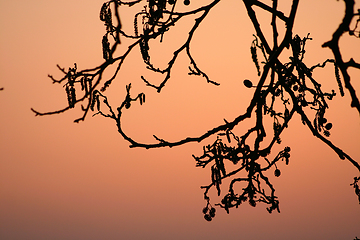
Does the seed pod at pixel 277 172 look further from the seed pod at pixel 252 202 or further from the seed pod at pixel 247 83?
the seed pod at pixel 247 83

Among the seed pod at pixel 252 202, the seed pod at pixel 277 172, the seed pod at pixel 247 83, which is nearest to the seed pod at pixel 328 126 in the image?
the seed pod at pixel 277 172

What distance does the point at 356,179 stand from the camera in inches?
187

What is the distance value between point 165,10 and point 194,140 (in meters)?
1.36

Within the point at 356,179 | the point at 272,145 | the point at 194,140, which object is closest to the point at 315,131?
the point at 272,145

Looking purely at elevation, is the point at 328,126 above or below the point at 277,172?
above

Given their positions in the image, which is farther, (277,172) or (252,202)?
(277,172)

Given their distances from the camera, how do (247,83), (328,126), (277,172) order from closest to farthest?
(247,83) → (328,126) → (277,172)

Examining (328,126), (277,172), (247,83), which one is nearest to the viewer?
(247,83)

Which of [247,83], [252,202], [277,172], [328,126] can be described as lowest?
[252,202]

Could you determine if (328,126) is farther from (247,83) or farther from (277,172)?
(247,83)

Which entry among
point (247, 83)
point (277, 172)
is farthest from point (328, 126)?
point (247, 83)

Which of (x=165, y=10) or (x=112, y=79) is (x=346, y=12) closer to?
(x=112, y=79)

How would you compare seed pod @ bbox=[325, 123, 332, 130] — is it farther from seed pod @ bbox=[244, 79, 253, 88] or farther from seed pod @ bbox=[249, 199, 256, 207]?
seed pod @ bbox=[249, 199, 256, 207]

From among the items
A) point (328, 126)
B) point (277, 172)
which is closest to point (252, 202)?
point (277, 172)
